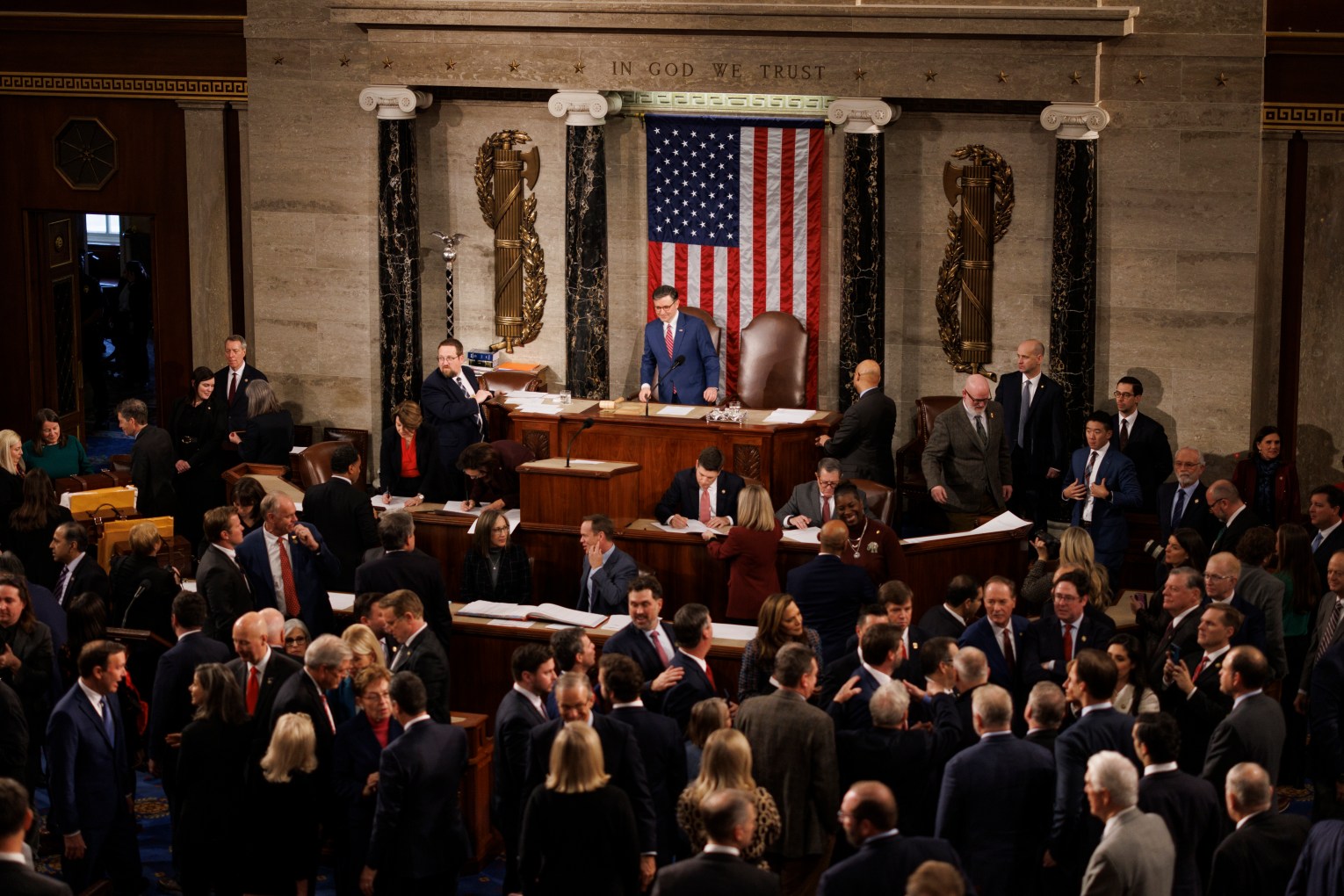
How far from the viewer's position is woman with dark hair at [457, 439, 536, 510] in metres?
12.4

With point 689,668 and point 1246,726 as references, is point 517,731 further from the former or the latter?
point 1246,726

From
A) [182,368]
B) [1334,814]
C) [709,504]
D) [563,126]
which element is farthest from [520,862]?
[182,368]

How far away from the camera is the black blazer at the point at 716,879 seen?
6223 millimetres

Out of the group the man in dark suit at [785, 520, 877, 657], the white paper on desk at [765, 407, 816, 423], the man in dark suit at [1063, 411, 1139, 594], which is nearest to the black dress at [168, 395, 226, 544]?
the white paper on desk at [765, 407, 816, 423]

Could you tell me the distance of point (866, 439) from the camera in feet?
43.9

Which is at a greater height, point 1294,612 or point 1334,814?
point 1294,612

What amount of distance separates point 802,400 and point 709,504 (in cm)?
331

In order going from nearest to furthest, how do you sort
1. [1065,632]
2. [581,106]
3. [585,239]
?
[1065,632] < [581,106] < [585,239]

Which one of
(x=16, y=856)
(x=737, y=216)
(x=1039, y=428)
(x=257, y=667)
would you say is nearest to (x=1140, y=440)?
(x=1039, y=428)

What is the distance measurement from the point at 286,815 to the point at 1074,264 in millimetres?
8861

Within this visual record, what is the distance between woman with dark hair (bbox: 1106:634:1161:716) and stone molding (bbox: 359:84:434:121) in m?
9.10

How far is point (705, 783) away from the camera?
7008mm

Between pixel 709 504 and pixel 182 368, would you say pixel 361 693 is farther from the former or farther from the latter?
pixel 182 368

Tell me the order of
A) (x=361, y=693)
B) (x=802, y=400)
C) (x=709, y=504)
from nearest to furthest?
(x=361, y=693)
(x=709, y=504)
(x=802, y=400)
